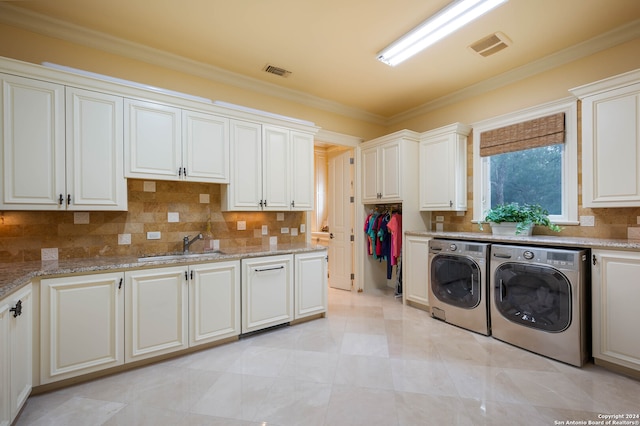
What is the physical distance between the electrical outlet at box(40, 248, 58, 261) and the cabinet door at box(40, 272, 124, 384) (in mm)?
613

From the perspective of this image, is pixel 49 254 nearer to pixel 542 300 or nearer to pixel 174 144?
pixel 174 144

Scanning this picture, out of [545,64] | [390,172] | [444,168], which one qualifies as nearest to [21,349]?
[390,172]

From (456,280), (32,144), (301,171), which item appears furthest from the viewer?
(301,171)

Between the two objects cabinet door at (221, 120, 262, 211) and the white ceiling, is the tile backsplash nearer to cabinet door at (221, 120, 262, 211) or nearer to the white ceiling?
cabinet door at (221, 120, 262, 211)

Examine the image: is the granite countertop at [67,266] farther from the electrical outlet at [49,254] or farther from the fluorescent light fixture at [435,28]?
the fluorescent light fixture at [435,28]

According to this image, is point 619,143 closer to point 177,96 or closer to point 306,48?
point 306,48

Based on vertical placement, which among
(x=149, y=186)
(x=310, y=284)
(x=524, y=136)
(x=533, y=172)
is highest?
(x=524, y=136)

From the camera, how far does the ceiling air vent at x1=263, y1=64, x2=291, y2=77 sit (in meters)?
3.29

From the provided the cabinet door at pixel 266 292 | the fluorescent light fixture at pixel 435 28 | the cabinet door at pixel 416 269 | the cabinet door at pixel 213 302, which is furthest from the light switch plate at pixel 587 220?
the cabinet door at pixel 213 302

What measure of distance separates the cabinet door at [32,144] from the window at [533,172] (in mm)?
4384

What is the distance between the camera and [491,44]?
2.85 m

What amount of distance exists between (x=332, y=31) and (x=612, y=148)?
2.66 meters

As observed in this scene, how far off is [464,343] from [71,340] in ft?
10.9

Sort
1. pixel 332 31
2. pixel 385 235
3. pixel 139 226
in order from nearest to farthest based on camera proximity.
Answer: pixel 332 31
pixel 139 226
pixel 385 235
